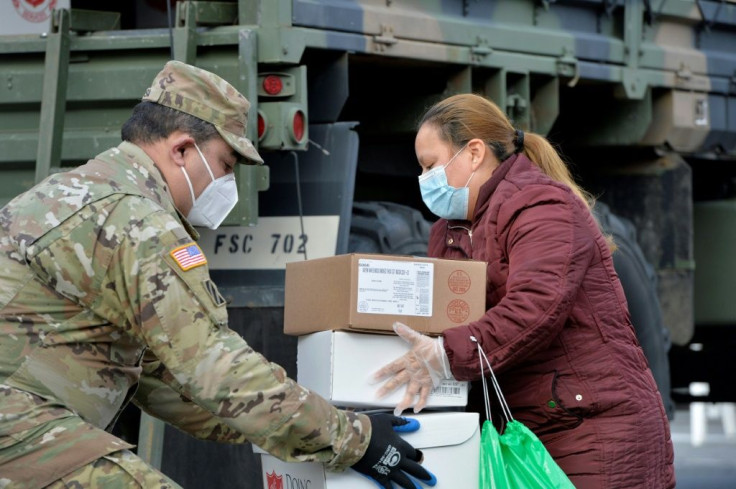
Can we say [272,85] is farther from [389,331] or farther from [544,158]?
[389,331]

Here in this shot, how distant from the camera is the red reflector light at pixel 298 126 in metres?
5.11

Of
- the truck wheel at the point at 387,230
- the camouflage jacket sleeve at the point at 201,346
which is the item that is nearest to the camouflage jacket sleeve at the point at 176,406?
the camouflage jacket sleeve at the point at 201,346

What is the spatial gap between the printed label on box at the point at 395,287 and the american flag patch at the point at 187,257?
0.45 metres

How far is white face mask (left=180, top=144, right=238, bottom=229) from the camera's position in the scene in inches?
134

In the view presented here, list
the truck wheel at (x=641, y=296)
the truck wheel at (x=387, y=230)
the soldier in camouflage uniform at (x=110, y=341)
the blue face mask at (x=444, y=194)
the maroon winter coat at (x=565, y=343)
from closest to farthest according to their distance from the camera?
the soldier in camouflage uniform at (x=110, y=341) < the maroon winter coat at (x=565, y=343) < the blue face mask at (x=444, y=194) < the truck wheel at (x=387, y=230) < the truck wheel at (x=641, y=296)

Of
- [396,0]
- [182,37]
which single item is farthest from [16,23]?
[396,0]

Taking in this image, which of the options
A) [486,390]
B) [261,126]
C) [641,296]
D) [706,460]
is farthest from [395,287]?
[706,460]

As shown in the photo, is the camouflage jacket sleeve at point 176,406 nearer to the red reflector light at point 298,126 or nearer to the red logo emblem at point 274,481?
the red logo emblem at point 274,481

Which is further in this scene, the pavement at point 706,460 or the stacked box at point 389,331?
the pavement at point 706,460

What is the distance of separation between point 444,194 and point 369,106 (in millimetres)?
2469

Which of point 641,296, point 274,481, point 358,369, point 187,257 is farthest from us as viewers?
point 641,296

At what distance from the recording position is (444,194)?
374cm

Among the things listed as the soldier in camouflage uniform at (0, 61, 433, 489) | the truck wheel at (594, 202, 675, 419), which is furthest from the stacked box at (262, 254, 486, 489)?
the truck wheel at (594, 202, 675, 419)

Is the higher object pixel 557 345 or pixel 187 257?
pixel 187 257
